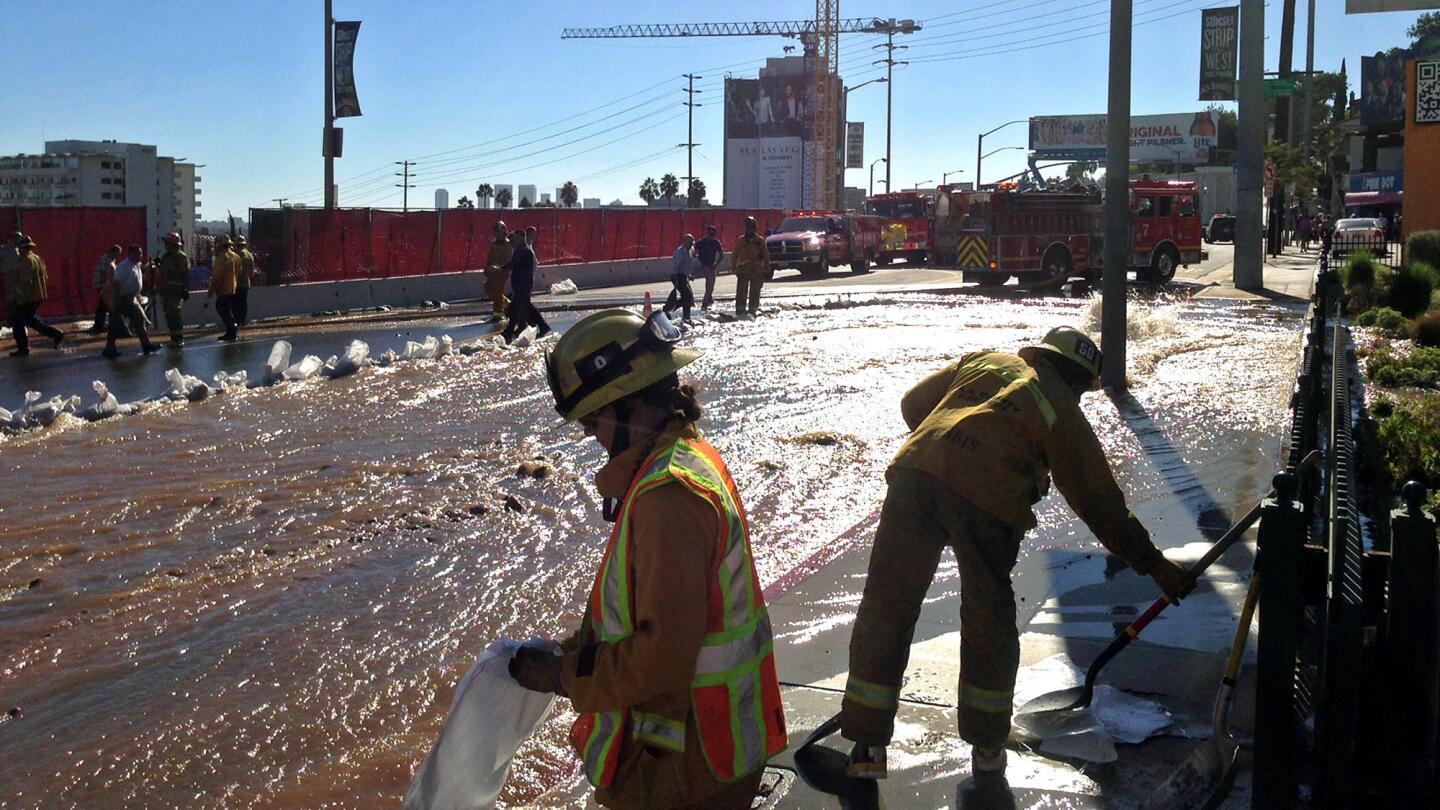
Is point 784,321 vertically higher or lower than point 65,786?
higher

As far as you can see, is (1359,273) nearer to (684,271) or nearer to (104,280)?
(684,271)

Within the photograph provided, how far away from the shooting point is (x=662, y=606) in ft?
8.31

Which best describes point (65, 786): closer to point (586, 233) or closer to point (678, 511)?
point (678, 511)

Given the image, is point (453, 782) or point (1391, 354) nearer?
point (453, 782)

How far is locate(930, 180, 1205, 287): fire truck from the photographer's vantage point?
31.4 m

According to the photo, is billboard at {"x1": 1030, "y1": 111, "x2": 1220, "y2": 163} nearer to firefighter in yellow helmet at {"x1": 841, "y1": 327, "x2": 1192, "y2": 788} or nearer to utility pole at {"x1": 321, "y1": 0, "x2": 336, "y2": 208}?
utility pole at {"x1": 321, "y1": 0, "x2": 336, "y2": 208}

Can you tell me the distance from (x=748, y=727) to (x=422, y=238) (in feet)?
95.9

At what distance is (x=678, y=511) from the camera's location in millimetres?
2557

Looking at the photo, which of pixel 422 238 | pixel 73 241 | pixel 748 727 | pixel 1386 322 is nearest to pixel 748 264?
pixel 1386 322

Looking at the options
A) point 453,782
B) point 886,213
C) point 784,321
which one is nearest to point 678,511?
point 453,782

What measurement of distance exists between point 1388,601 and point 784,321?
19.4 metres

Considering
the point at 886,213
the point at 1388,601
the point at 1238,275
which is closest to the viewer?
the point at 1388,601

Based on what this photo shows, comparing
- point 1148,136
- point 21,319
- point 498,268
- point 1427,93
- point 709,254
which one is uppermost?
point 1148,136

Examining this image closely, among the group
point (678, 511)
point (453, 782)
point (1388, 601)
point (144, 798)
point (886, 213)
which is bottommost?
point (144, 798)
